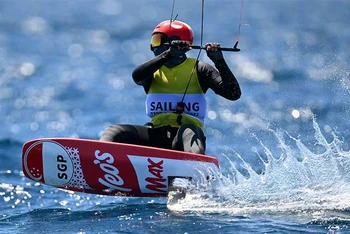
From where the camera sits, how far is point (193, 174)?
28.8ft

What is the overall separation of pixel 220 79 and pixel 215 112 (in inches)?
321

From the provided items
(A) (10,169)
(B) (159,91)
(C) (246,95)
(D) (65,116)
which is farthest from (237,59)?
(B) (159,91)

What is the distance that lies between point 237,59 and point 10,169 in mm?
13810

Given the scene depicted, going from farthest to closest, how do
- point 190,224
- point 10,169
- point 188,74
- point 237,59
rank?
point 237,59 → point 10,169 → point 188,74 → point 190,224

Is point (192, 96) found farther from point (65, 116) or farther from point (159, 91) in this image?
point (65, 116)

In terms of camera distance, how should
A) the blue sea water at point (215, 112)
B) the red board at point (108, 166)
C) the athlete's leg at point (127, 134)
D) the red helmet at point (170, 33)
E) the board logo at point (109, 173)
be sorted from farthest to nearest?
the red helmet at point (170, 33) → the athlete's leg at point (127, 134) → the board logo at point (109, 173) → the red board at point (108, 166) → the blue sea water at point (215, 112)

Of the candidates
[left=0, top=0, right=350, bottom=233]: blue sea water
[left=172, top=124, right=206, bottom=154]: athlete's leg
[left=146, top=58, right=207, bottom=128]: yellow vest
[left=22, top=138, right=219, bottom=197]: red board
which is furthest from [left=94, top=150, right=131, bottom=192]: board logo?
[left=146, top=58, right=207, bottom=128]: yellow vest

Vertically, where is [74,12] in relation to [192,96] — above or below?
above

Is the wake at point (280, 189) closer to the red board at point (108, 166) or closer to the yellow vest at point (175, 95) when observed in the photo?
the red board at point (108, 166)

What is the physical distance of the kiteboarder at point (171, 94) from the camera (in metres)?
9.27

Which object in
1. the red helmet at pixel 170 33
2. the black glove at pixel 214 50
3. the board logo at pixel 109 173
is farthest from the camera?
the red helmet at pixel 170 33

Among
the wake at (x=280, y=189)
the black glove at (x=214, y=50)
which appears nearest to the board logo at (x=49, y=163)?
the wake at (x=280, y=189)

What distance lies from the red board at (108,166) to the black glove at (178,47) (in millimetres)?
896

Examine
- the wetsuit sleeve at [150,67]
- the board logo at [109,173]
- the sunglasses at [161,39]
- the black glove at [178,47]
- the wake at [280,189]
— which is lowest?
the wake at [280,189]
